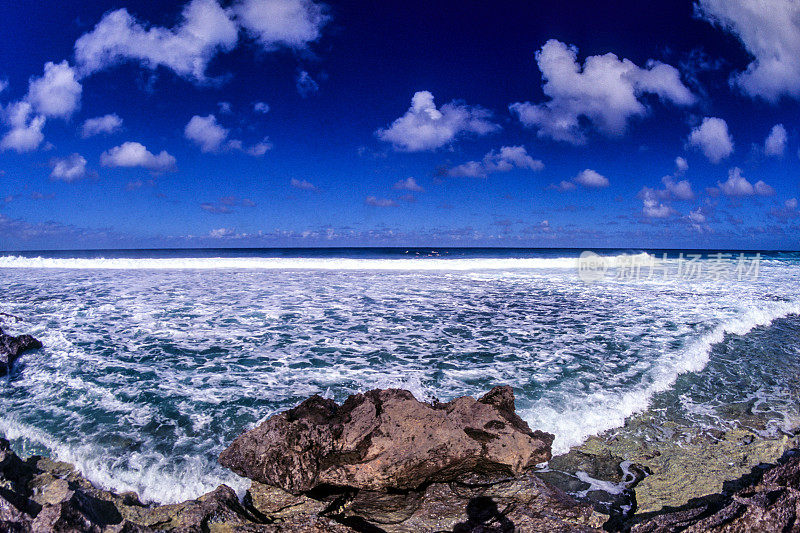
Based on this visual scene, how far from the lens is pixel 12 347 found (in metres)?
6.72

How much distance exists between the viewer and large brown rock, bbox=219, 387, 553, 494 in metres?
3.18

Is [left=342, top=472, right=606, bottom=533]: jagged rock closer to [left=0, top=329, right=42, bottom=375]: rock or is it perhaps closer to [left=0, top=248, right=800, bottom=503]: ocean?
[left=0, top=248, right=800, bottom=503]: ocean

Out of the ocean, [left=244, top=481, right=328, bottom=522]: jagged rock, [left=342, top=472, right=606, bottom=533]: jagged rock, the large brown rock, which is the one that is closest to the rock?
the ocean

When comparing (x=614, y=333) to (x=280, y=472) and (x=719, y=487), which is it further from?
(x=280, y=472)

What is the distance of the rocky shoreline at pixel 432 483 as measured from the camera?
2.58 m

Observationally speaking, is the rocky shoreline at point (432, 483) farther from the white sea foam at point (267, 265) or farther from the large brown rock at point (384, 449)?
the white sea foam at point (267, 265)

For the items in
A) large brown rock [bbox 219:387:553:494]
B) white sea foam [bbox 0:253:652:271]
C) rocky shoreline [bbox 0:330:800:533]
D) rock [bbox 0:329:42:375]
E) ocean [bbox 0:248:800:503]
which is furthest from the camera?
white sea foam [bbox 0:253:652:271]

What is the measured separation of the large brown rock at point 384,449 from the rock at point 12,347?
5.49 m

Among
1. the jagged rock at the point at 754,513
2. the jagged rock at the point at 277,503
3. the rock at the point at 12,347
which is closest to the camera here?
the jagged rock at the point at 754,513

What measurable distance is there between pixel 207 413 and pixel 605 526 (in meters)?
4.16

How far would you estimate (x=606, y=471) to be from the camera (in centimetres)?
355

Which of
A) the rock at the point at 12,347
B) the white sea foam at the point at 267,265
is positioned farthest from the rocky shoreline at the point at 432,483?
the white sea foam at the point at 267,265

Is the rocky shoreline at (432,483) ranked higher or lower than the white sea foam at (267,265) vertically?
lower

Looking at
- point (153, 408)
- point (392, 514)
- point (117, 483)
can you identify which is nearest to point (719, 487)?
point (392, 514)
